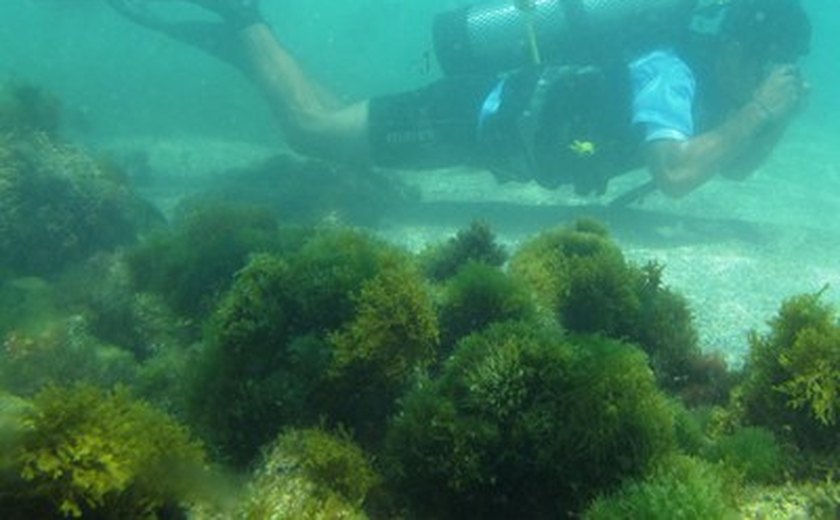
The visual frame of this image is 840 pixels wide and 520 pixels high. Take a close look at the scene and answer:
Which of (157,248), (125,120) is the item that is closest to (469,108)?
(157,248)

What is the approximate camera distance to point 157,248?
23.5 ft

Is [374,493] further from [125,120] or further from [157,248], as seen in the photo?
[125,120]

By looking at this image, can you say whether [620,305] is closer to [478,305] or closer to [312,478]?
[478,305]

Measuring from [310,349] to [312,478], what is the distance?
0.76 m

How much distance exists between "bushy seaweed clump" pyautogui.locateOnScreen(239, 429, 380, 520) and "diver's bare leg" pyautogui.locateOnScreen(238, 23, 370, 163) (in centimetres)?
1092

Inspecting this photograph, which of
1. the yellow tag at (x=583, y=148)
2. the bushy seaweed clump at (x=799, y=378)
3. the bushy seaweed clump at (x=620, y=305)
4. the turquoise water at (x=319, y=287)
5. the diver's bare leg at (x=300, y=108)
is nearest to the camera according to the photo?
the turquoise water at (x=319, y=287)

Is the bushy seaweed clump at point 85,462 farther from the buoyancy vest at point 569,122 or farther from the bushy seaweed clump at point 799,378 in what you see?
the buoyancy vest at point 569,122

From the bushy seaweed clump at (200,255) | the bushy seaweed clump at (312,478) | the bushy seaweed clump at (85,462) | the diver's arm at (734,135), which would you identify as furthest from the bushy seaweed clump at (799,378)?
the diver's arm at (734,135)

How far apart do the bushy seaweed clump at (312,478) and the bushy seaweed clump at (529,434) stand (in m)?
0.19

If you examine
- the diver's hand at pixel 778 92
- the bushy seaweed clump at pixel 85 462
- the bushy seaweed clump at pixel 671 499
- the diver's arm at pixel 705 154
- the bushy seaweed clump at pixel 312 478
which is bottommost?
the bushy seaweed clump at pixel 312 478

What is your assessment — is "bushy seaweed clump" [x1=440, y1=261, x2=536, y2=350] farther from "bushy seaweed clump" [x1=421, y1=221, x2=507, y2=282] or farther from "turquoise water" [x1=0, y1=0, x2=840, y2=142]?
"turquoise water" [x1=0, y1=0, x2=840, y2=142]

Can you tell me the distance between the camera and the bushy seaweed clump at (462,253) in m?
5.62

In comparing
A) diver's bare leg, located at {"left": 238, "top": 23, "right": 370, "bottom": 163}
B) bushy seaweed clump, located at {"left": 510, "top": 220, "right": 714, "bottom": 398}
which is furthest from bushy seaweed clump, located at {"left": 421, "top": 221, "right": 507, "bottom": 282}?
diver's bare leg, located at {"left": 238, "top": 23, "right": 370, "bottom": 163}

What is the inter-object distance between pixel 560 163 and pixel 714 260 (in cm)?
312
